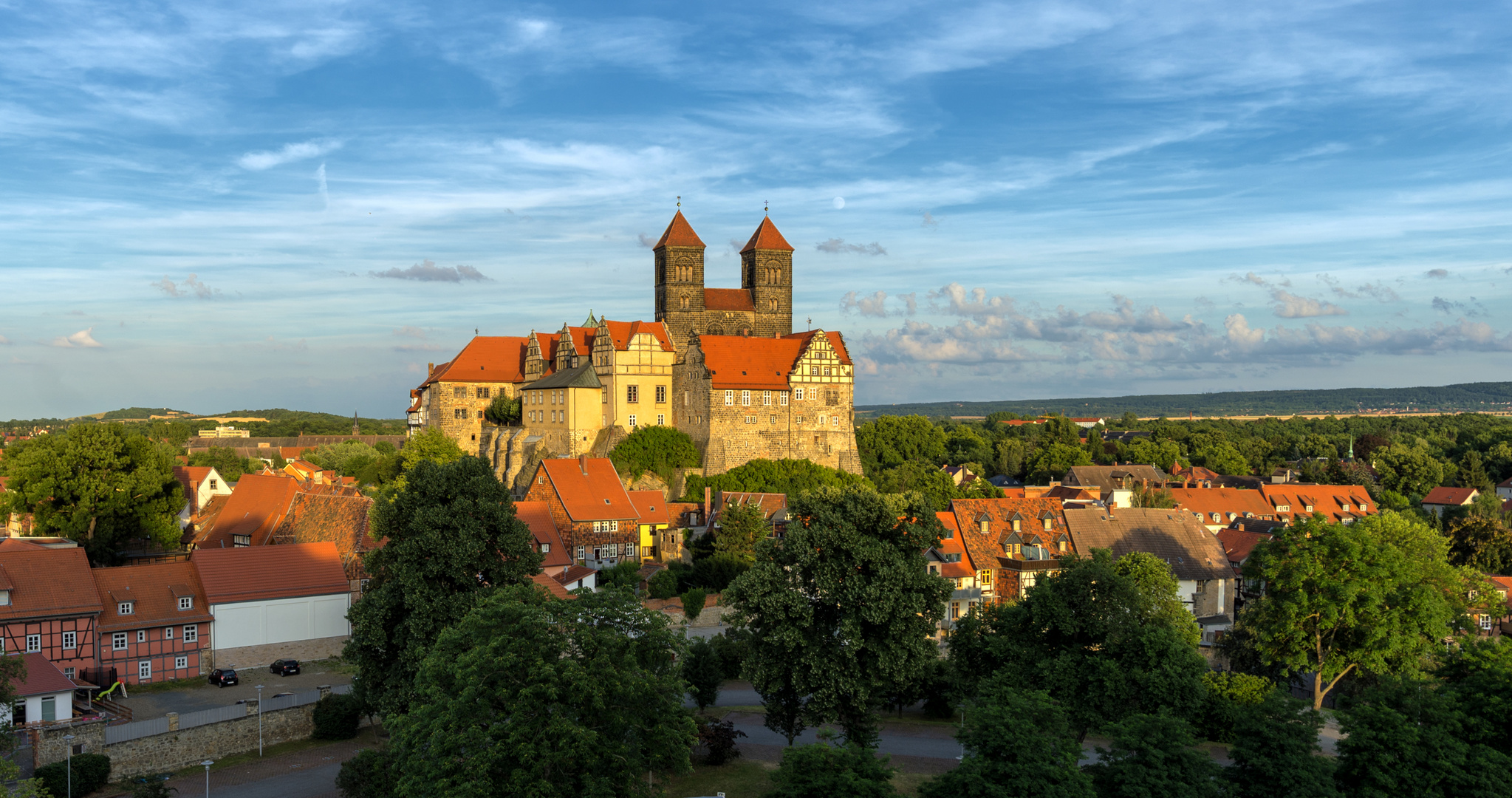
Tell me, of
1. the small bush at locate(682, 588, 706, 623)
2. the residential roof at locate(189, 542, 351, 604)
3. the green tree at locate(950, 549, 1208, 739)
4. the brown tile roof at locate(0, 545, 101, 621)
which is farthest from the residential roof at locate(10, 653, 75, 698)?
the green tree at locate(950, 549, 1208, 739)

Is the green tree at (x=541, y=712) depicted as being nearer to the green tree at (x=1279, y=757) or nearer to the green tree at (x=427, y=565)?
the green tree at (x=427, y=565)

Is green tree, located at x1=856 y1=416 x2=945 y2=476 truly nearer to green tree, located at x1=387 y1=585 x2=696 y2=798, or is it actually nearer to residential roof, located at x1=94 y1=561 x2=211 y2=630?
residential roof, located at x1=94 y1=561 x2=211 y2=630

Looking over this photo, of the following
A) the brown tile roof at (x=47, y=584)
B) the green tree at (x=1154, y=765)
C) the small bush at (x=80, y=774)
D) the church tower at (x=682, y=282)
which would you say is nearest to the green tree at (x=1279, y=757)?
the green tree at (x=1154, y=765)

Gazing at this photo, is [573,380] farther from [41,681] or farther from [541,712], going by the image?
[541,712]

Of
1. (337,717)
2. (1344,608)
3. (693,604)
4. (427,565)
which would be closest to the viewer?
(427,565)

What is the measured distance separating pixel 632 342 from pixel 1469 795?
193 ft

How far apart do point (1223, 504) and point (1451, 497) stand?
68.2 feet

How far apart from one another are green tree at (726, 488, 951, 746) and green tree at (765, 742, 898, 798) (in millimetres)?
→ 5060

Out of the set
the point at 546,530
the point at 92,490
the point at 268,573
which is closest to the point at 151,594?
the point at 268,573

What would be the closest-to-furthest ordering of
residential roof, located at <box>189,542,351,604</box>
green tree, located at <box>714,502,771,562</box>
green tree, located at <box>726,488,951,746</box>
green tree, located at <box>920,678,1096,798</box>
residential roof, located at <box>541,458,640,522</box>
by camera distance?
green tree, located at <box>920,678,1096,798</box> → green tree, located at <box>726,488,951,746</box> → residential roof, located at <box>189,542,351,604</box> → green tree, located at <box>714,502,771,562</box> → residential roof, located at <box>541,458,640,522</box>

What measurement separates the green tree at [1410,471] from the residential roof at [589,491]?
73.5 m

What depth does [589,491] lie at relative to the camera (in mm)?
59062

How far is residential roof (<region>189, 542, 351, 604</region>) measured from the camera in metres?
39.5

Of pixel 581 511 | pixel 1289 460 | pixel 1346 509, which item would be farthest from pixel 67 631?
pixel 1289 460
